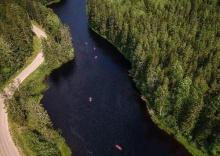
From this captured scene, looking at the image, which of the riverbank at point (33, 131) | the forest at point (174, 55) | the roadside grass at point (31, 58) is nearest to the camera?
the riverbank at point (33, 131)

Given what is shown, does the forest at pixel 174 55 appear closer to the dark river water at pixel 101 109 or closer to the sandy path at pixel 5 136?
the dark river water at pixel 101 109

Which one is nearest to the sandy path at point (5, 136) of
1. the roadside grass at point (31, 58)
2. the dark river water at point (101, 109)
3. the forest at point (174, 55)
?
the roadside grass at point (31, 58)

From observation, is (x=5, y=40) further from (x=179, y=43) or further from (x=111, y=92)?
(x=179, y=43)

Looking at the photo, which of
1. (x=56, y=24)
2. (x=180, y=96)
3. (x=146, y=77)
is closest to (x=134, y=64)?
(x=146, y=77)

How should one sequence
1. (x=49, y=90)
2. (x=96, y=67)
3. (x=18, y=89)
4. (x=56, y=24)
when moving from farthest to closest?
(x=56, y=24) → (x=96, y=67) → (x=49, y=90) → (x=18, y=89)

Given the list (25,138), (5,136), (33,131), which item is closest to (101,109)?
(33,131)

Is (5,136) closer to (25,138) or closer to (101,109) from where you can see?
(25,138)
